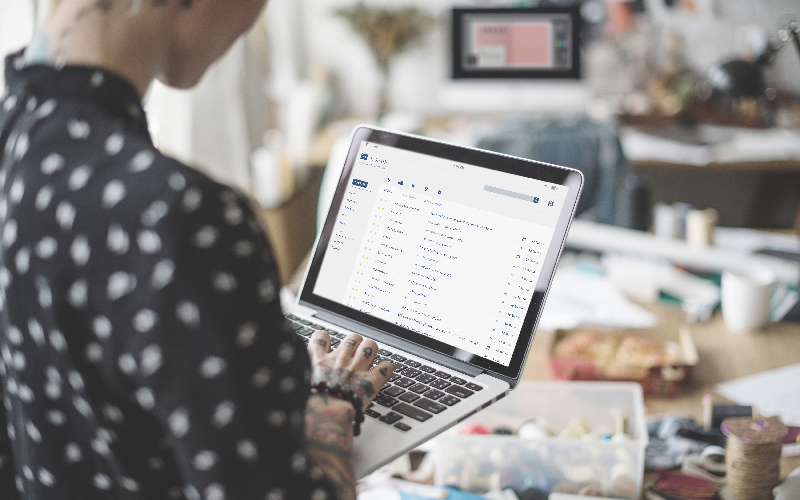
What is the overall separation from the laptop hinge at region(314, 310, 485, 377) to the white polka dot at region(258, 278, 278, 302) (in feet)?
1.33

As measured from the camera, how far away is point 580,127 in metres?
2.39

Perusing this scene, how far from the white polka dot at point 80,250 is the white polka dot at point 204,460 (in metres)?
0.16

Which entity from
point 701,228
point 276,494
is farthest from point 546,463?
point 701,228

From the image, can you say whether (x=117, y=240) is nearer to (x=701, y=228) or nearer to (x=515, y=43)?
(x=701, y=228)

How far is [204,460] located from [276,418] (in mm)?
57

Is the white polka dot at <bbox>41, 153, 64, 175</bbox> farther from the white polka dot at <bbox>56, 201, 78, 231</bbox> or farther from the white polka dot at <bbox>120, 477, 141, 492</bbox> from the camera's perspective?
the white polka dot at <bbox>120, 477, 141, 492</bbox>

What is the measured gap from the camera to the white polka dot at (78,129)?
0.54 m

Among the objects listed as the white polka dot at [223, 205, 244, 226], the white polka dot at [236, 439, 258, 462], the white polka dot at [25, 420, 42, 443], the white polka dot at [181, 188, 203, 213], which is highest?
the white polka dot at [181, 188, 203, 213]

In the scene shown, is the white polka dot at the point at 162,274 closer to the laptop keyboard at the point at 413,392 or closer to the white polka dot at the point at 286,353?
the white polka dot at the point at 286,353

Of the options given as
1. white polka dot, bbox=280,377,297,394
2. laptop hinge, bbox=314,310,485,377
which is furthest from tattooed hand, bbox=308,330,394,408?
white polka dot, bbox=280,377,297,394

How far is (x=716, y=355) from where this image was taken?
53.7 inches

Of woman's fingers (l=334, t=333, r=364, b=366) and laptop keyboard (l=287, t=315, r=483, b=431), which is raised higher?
woman's fingers (l=334, t=333, r=364, b=366)

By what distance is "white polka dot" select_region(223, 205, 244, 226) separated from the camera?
50cm

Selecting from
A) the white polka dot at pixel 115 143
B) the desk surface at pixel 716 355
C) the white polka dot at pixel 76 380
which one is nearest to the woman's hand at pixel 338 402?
the white polka dot at pixel 76 380
